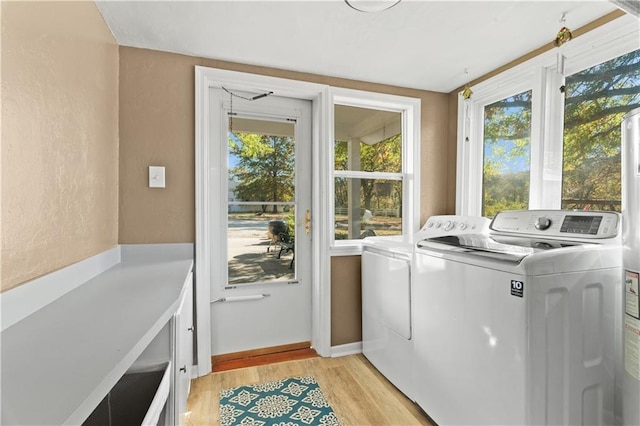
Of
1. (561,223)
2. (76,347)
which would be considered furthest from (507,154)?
(76,347)

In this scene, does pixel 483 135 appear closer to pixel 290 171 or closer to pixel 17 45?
pixel 290 171

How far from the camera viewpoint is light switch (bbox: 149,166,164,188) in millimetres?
2008

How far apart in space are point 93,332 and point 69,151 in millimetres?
881

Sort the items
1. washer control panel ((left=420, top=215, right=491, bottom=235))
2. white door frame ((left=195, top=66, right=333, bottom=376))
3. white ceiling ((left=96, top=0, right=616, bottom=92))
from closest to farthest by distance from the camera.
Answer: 1. white ceiling ((left=96, top=0, right=616, bottom=92))
2. white door frame ((left=195, top=66, right=333, bottom=376))
3. washer control panel ((left=420, top=215, right=491, bottom=235))

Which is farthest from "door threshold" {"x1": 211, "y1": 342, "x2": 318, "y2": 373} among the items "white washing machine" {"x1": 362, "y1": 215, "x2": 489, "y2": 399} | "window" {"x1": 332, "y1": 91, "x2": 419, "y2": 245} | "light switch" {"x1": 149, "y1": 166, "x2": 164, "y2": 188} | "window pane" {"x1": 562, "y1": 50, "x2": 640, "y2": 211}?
"window pane" {"x1": 562, "y1": 50, "x2": 640, "y2": 211}

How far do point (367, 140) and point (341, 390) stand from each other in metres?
1.92

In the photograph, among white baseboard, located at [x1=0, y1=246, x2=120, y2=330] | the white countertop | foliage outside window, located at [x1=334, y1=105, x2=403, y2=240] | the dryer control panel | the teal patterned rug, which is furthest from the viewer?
foliage outside window, located at [x1=334, y1=105, x2=403, y2=240]

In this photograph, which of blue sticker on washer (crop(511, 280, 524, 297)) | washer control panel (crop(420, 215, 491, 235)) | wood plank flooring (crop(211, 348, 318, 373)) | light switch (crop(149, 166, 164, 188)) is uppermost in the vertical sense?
light switch (crop(149, 166, 164, 188))

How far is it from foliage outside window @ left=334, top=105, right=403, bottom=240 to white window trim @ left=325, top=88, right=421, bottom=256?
4 centimetres

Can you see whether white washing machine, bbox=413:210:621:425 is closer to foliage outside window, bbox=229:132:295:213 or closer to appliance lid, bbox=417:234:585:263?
appliance lid, bbox=417:234:585:263

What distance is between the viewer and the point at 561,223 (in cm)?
157

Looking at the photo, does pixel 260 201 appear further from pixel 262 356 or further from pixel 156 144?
pixel 262 356

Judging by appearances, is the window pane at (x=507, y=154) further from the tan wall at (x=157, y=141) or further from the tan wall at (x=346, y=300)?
the tan wall at (x=157, y=141)

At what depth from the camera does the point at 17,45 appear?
3.19ft
